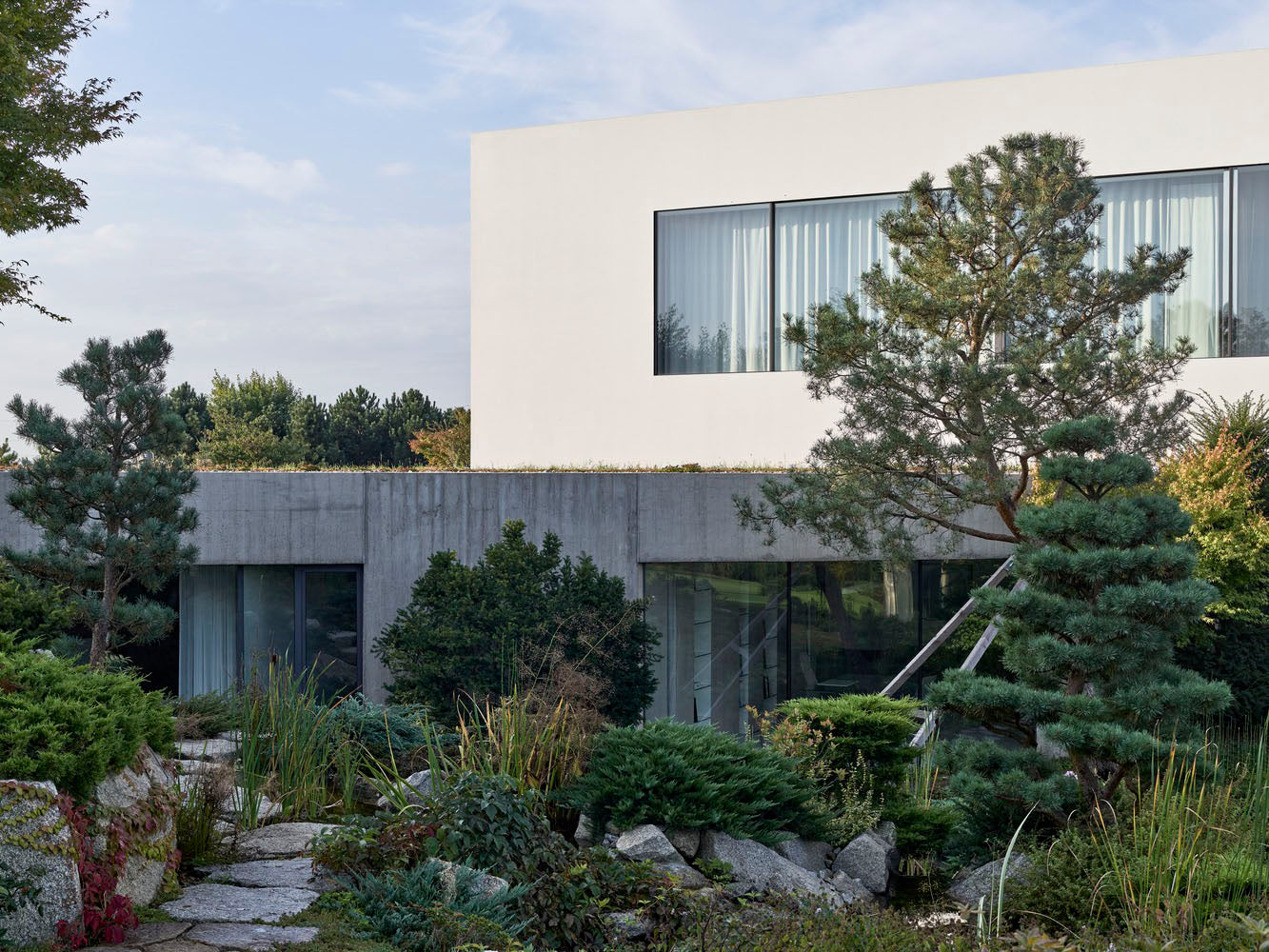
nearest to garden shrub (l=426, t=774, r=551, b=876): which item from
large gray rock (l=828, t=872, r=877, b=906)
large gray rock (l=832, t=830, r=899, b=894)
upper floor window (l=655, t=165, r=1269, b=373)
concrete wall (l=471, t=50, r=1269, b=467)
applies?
large gray rock (l=828, t=872, r=877, b=906)

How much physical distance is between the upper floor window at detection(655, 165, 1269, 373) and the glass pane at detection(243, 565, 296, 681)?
5.90 meters

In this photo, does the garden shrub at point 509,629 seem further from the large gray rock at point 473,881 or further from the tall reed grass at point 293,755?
the large gray rock at point 473,881

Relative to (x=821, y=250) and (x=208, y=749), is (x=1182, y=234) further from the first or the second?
(x=208, y=749)

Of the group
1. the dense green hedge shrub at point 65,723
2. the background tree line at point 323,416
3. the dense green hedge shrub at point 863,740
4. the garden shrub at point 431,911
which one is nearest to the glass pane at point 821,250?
the dense green hedge shrub at point 863,740

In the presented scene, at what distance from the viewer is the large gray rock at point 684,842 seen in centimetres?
659

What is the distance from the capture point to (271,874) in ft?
17.9

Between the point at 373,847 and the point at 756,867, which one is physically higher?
the point at 373,847

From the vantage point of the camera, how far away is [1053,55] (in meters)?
14.0

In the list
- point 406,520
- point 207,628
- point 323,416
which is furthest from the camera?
point 323,416

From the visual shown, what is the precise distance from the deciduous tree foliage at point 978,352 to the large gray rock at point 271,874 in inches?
220

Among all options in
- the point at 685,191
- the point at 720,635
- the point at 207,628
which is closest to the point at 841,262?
the point at 685,191

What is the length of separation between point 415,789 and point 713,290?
397 inches

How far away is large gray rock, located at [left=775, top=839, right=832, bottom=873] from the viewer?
695cm

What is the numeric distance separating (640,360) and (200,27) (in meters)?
7.19
